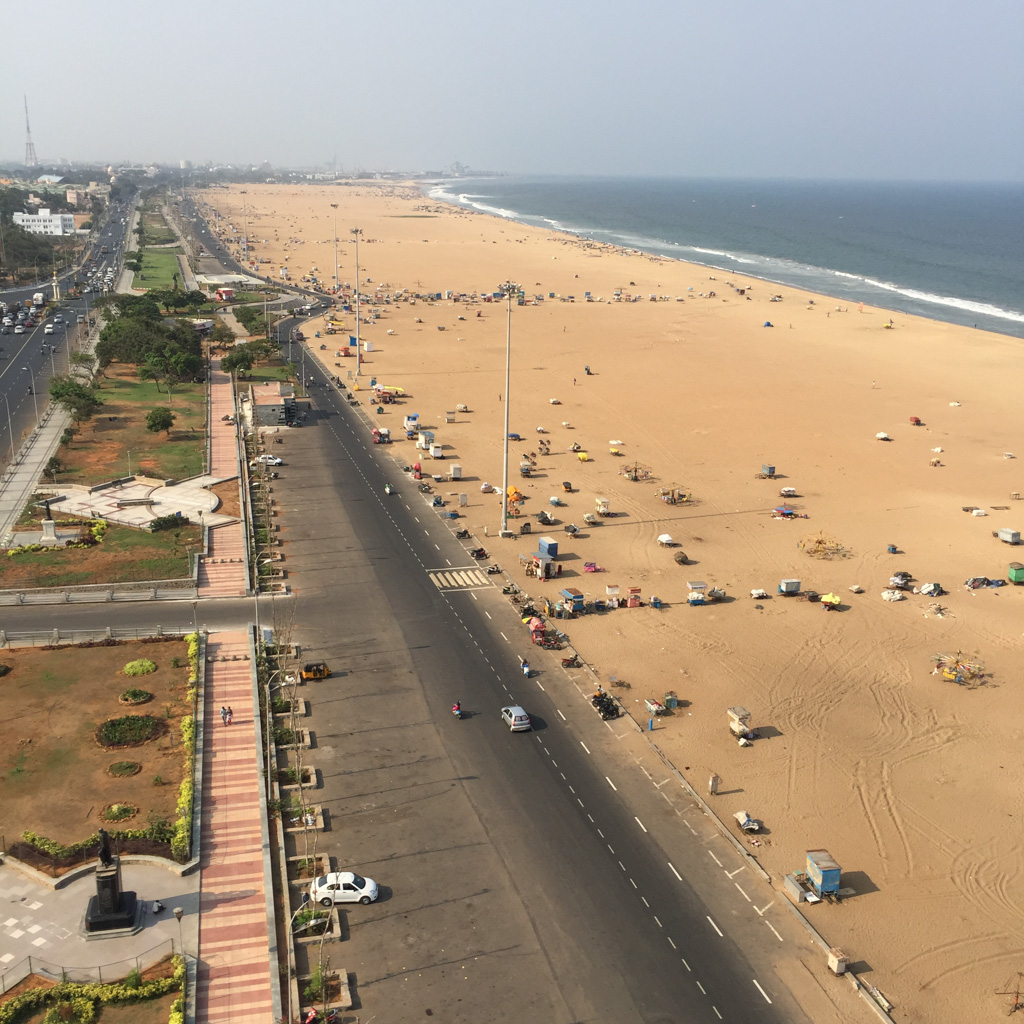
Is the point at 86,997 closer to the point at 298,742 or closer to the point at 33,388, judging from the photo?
the point at 298,742

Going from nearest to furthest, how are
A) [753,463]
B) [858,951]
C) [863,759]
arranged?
[858,951], [863,759], [753,463]

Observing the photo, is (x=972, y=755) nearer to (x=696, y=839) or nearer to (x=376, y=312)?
(x=696, y=839)

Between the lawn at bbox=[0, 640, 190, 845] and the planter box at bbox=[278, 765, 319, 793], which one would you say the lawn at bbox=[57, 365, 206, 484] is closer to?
the lawn at bbox=[0, 640, 190, 845]

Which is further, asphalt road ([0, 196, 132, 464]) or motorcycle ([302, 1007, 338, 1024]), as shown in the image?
asphalt road ([0, 196, 132, 464])

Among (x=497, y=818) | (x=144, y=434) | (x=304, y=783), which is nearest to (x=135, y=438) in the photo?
(x=144, y=434)

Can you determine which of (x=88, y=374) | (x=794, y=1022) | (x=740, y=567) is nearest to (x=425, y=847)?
(x=794, y=1022)

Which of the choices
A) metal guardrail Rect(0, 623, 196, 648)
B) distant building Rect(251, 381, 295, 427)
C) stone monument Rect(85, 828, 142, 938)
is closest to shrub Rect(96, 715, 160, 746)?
metal guardrail Rect(0, 623, 196, 648)
